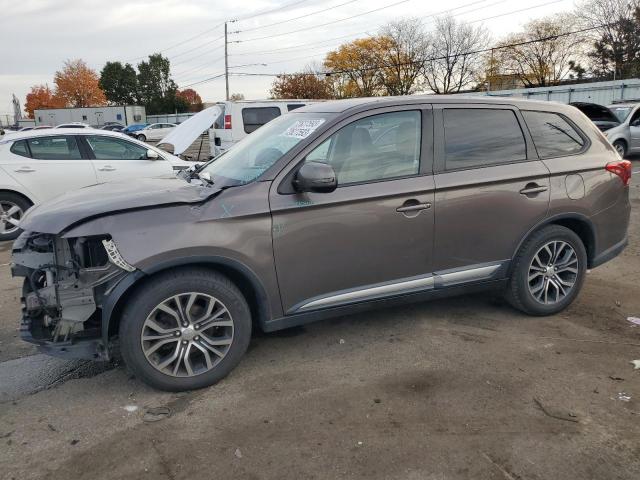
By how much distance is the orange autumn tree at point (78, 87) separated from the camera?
288ft

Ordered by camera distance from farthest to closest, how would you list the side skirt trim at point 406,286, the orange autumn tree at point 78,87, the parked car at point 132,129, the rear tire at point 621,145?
the orange autumn tree at point 78,87, the parked car at point 132,129, the rear tire at point 621,145, the side skirt trim at point 406,286

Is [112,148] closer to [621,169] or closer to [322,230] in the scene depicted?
[322,230]

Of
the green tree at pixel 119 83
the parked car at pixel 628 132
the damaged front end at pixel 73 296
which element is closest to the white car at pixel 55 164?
the damaged front end at pixel 73 296

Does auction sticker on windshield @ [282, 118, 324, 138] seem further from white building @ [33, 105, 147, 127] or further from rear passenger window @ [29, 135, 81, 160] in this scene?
white building @ [33, 105, 147, 127]

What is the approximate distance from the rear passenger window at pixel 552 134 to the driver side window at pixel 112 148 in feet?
20.4

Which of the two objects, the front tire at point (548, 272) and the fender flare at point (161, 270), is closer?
the fender flare at point (161, 270)

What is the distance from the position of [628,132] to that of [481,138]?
43.9 ft

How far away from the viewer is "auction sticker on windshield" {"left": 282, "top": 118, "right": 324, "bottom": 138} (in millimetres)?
3672

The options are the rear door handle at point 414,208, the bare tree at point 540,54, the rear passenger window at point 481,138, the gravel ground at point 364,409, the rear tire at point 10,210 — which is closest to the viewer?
the gravel ground at point 364,409

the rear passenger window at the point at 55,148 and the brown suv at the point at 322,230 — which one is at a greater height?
the rear passenger window at the point at 55,148

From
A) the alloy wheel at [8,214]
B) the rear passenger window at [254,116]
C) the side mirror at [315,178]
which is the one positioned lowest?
the alloy wheel at [8,214]

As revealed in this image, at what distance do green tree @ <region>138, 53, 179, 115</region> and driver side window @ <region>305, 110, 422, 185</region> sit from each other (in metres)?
91.5

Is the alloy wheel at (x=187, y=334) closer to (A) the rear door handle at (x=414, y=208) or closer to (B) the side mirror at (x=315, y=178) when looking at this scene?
(B) the side mirror at (x=315, y=178)

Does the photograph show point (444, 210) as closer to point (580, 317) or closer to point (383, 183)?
point (383, 183)
